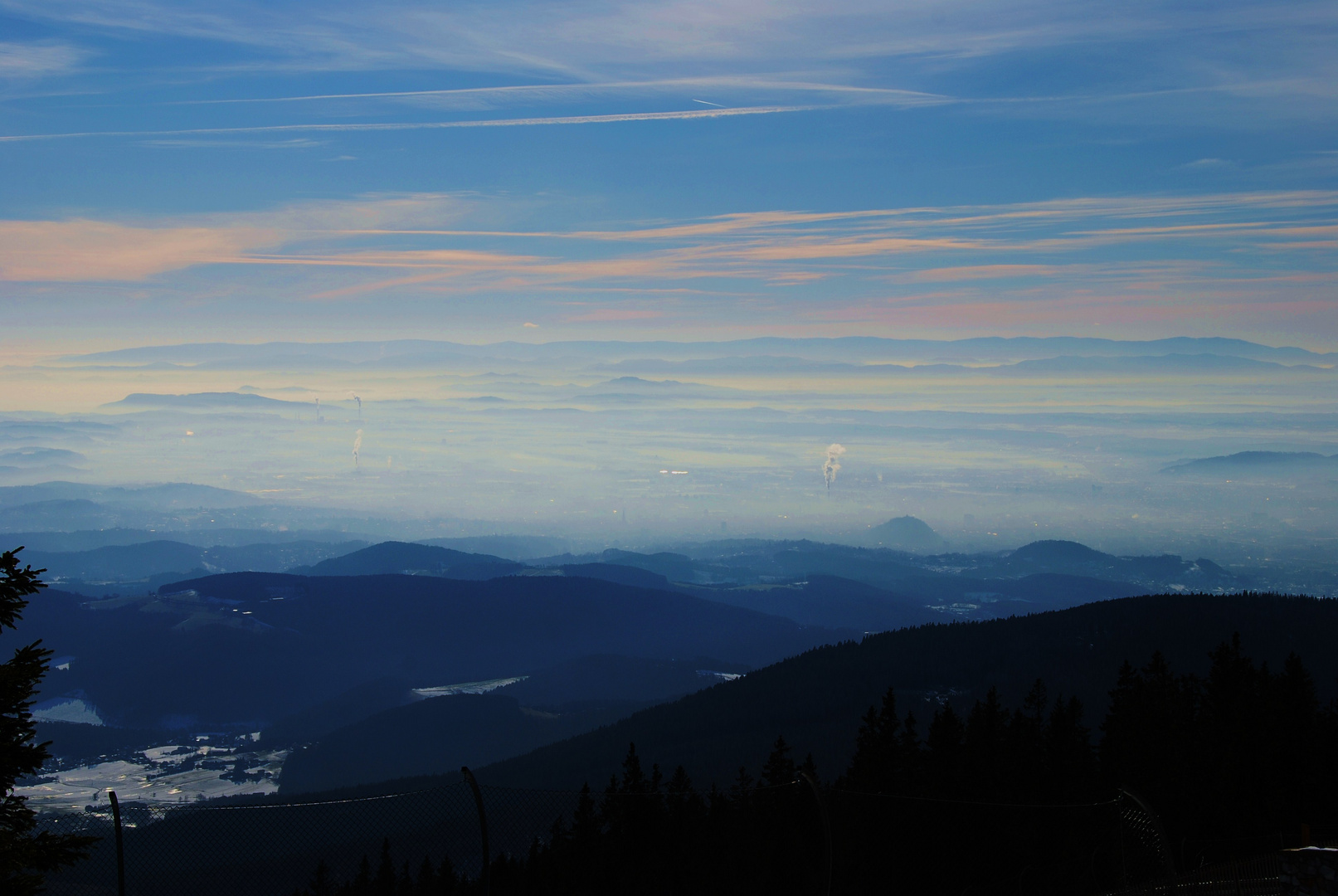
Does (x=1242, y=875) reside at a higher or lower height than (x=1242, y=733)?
higher

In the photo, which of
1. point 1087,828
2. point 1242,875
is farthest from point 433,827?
point 1242,875

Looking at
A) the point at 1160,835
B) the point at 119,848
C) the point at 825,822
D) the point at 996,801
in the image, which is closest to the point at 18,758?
the point at 119,848

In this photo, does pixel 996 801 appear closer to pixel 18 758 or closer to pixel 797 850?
pixel 797 850

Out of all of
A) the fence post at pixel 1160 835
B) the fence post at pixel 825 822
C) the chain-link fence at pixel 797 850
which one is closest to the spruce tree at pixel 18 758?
the fence post at pixel 825 822

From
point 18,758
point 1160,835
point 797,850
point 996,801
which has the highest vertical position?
point 18,758

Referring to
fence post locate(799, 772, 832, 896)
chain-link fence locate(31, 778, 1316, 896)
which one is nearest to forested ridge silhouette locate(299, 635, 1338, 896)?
chain-link fence locate(31, 778, 1316, 896)

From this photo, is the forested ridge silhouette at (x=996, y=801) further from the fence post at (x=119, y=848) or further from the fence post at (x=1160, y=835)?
the fence post at (x=119, y=848)

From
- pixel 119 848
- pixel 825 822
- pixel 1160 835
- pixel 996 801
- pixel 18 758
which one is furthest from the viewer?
pixel 996 801

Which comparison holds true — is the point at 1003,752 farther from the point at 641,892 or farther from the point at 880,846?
the point at 641,892

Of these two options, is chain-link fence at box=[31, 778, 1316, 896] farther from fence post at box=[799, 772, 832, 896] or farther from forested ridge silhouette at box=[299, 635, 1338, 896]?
fence post at box=[799, 772, 832, 896]
